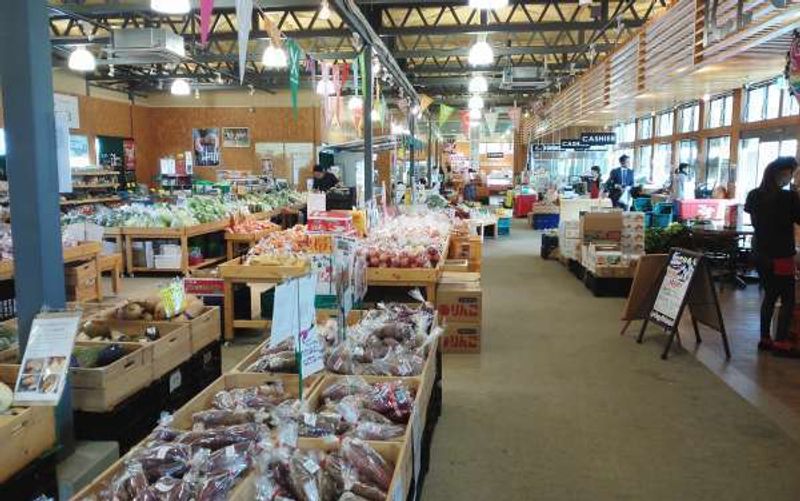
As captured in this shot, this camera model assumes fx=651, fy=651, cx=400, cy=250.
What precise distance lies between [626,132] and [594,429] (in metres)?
18.2

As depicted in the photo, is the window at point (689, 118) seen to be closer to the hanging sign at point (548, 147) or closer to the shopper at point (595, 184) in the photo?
the shopper at point (595, 184)

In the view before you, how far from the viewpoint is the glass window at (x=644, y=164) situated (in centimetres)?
1766

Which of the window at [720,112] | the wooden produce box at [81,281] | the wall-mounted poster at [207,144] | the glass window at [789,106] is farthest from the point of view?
the wall-mounted poster at [207,144]

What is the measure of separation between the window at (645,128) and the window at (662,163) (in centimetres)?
89

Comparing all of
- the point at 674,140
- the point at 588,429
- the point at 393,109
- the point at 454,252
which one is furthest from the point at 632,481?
the point at 393,109

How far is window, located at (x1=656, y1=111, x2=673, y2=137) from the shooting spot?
1614cm

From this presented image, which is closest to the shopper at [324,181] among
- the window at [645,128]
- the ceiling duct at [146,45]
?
the ceiling duct at [146,45]

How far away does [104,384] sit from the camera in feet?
10.0

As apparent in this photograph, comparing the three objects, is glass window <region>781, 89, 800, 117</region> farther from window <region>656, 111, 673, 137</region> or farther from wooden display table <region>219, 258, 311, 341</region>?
wooden display table <region>219, 258, 311, 341</region>

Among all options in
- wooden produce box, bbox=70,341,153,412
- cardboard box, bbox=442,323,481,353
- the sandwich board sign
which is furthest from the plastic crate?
wooden produce box, bbox=70,341,153,412

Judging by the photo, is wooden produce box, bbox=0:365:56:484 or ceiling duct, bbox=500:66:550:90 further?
ceiling duct, bbox=500:66:550:90

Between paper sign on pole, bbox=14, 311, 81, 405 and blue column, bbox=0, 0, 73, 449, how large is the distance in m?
0.31

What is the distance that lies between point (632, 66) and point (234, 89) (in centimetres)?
1550

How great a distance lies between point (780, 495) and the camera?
10.7 ft
